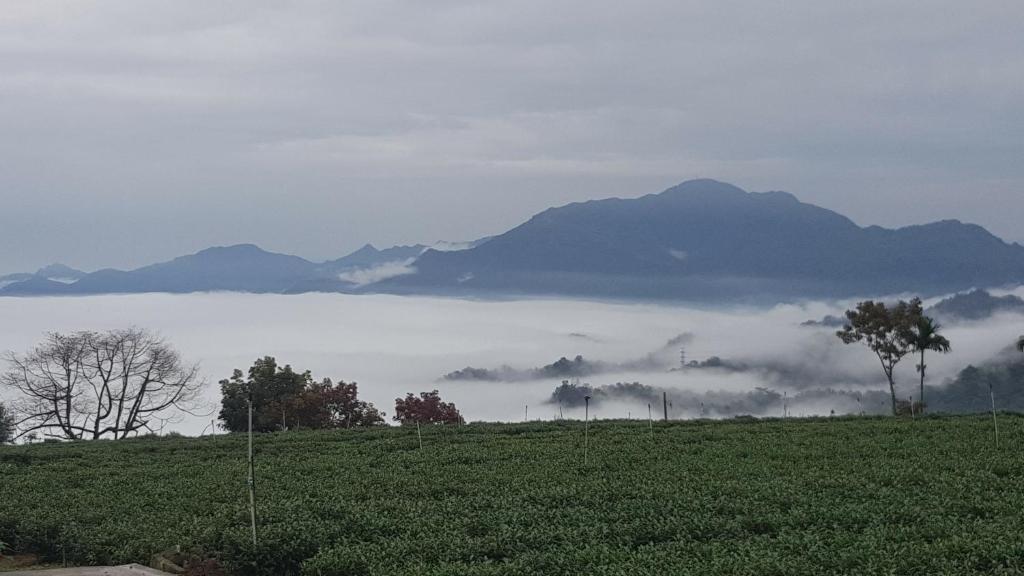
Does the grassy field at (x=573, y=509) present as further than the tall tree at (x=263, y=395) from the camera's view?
No

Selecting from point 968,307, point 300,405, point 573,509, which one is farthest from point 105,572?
point 968,307

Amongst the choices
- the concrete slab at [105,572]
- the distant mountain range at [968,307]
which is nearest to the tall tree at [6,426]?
the concrete slab at [105,572]

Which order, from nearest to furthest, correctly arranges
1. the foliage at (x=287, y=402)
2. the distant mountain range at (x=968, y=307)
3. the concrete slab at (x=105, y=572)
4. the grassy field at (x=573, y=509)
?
the grassy field at (x=573, y=509)
the concrete slab at (x=105, y=572)
the foliage at (x=287, y=402)
the distant mountain range at (x=968, y=307)

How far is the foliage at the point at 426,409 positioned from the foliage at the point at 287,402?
135 centimetres

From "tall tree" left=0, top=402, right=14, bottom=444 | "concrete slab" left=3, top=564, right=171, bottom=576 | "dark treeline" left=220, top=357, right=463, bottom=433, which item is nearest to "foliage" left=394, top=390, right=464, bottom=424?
"dark treeline" left=220, top=357, right=463, bottom=433

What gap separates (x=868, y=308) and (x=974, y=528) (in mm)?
45984

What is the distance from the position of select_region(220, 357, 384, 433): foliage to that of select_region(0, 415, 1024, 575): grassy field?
22.3m

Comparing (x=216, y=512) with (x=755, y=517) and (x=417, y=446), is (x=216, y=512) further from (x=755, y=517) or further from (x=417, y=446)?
(x=417, y=446)

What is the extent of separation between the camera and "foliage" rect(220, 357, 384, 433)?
2032 inches

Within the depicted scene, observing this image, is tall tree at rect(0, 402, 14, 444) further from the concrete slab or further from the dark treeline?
the concrete slab

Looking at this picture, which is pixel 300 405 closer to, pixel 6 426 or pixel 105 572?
pixel 6 426

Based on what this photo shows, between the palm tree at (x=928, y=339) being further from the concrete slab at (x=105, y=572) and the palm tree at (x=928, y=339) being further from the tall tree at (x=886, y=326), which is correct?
the concrete slab at (x=105, y=572)

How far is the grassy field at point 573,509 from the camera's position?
12.5 meters

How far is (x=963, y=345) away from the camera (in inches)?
4759
